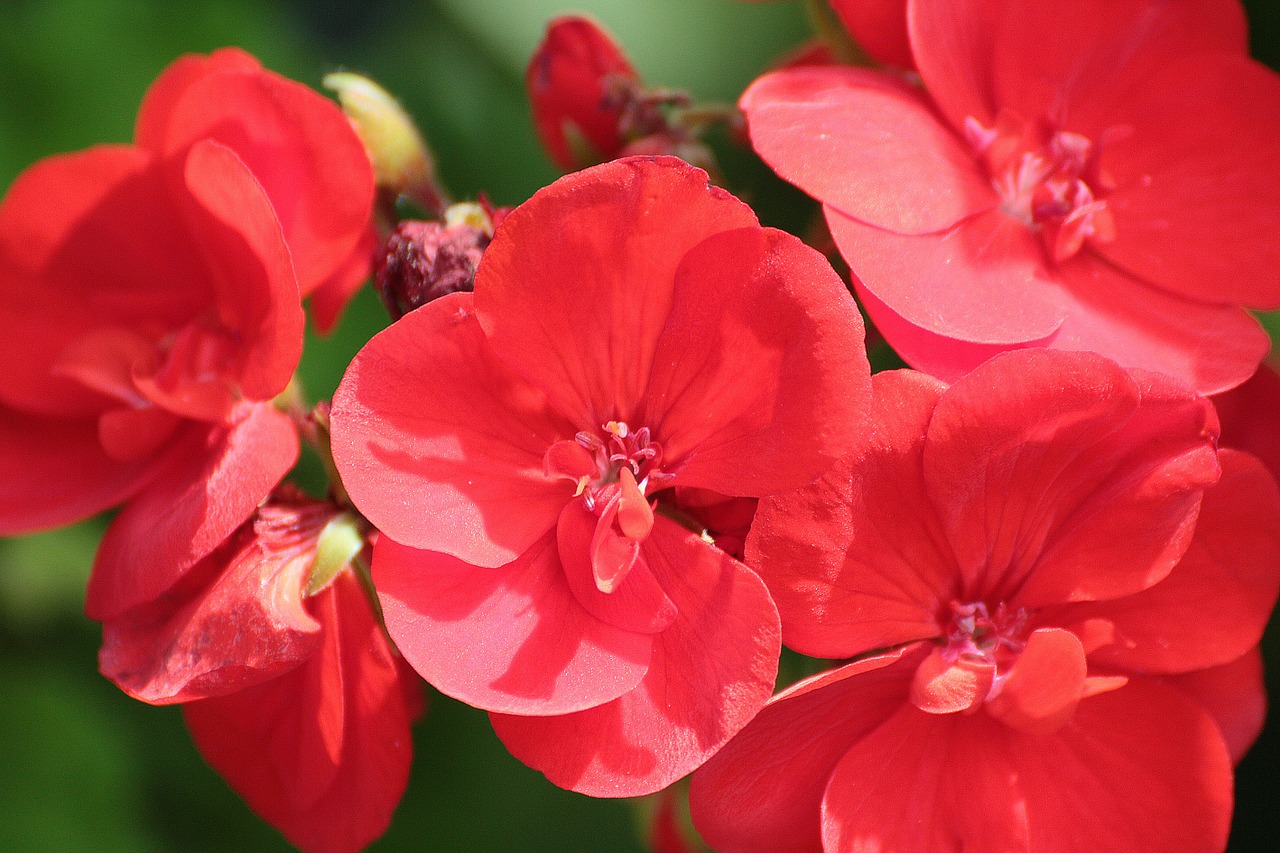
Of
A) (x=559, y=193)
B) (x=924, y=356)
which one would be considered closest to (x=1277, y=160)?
(x=924, y=356)

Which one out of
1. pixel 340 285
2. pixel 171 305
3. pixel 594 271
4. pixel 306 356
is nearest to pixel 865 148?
pixel 594 271

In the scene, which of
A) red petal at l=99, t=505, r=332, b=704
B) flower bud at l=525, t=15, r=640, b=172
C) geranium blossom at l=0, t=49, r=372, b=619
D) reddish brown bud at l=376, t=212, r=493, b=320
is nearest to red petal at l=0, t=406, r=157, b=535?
geranium blossom at l=0, t=49, r=372, b=619

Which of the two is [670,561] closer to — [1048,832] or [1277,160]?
[1048,832]

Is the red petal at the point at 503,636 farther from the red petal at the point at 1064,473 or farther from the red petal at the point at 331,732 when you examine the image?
the red petal at the point at 1064,473

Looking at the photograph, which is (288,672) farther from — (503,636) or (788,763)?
(788,763)

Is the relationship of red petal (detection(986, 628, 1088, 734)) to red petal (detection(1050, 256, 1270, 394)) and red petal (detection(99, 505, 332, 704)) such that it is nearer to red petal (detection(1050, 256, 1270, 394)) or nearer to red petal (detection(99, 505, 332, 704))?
red petal (detection(1050, 256, 1270, 394))

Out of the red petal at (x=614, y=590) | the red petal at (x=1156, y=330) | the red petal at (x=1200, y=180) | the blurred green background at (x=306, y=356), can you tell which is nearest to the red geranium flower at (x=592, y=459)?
the red petal at (x=614, y=590)
